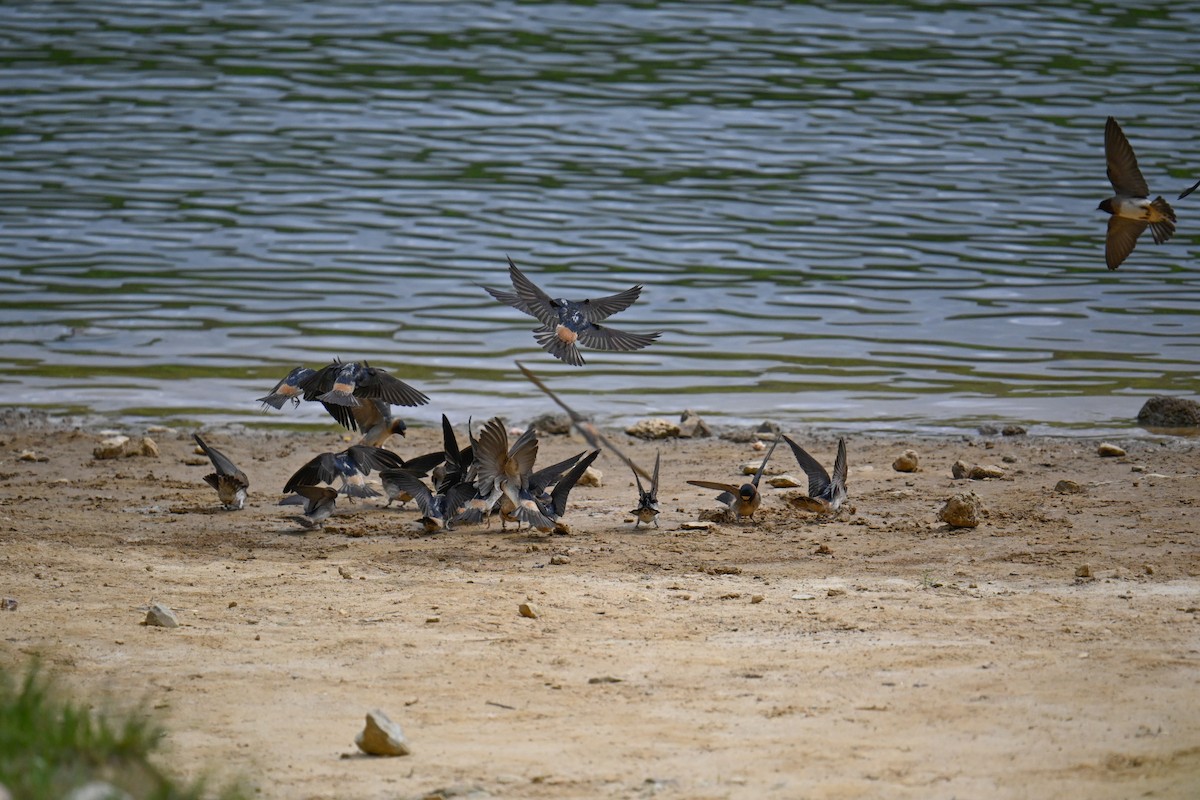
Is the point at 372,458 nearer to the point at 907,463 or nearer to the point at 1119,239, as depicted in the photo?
the point at 907,463

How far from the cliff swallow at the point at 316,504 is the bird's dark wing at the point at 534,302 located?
147 cm

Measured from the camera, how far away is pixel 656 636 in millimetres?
6145

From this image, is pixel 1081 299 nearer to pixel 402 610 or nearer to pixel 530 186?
pixel 530 186

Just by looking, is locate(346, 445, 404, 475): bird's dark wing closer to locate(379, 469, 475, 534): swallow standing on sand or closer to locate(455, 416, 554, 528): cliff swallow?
locate(379, 469, 475, 534): swallow standing on sand

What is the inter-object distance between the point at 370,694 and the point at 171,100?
21.7 metres

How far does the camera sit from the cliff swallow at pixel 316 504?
834 centimetres

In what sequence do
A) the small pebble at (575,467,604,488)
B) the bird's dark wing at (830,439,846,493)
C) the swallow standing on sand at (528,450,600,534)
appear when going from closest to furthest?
the swallow standing on sand at (528,450,600,534) < the bird's dark wing at (830,439,846,493) < the small pebble at (575,467,604,488)

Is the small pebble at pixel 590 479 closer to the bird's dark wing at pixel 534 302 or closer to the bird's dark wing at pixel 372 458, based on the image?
the bird's dark wing at pixel 372 458

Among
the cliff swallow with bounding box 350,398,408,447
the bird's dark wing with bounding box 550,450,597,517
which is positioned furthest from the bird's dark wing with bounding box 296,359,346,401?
the bird's dark wing with bounding box 550,450,597,517

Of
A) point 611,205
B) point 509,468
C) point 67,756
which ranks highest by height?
point 611,205

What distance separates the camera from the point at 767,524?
8.38 metres

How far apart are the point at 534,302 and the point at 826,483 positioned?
1856 millimetres

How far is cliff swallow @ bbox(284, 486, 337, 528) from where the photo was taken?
27.4 ft

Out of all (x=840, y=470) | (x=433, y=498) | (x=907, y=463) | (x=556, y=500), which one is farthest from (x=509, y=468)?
(x=907, y=463)
